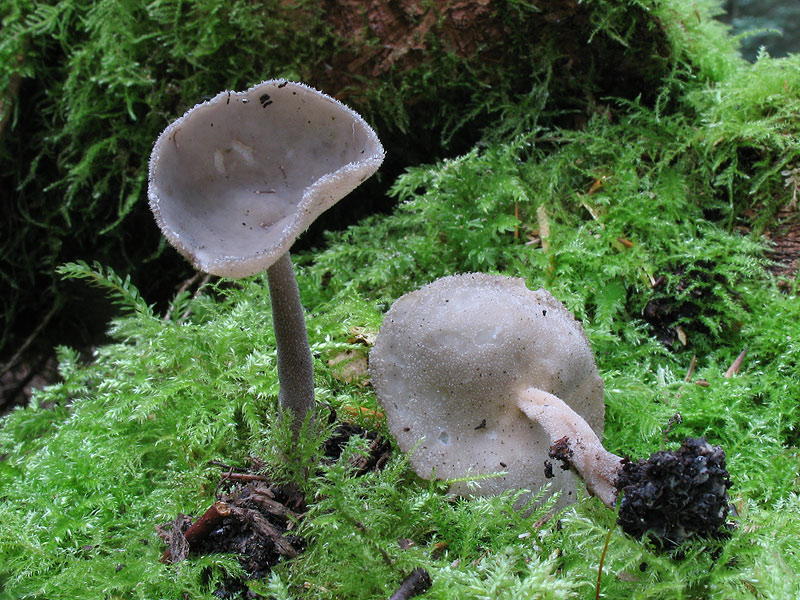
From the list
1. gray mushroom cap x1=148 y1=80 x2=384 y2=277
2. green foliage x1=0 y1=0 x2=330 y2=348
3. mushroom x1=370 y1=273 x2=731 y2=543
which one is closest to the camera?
gray mushroom cap x1=148 y1=80 x2=384 y2=277

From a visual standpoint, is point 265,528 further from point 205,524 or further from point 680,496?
point 680,496

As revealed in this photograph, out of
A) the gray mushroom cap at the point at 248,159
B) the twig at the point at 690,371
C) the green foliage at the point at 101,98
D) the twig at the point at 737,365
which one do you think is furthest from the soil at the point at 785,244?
the green foliage at the point at 101,98

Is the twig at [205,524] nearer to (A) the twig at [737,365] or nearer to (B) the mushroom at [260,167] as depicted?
(B) the mushroom at [260,167]

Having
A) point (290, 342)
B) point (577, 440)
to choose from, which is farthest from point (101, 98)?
point (577, 440)

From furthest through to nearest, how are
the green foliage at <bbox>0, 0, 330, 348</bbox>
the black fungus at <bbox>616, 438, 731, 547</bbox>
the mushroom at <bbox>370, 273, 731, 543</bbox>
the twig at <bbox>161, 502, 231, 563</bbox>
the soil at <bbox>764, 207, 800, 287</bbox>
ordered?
the green foliage at <bbox>0, 0, 330, 348</bbox>, the soil at <bbox>764, 207, 800, 287</bbox>, the mushroom at <bbox>370, 273, 731, 543</bbox>, the twig at <bbox>161, 502, 231, 563</bbox>, the black fungus at <bbox>616, 438, 731, 547</bbox>

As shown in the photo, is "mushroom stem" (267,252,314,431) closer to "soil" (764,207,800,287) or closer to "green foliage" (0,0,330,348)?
"green foliage" (0,0,330,348)

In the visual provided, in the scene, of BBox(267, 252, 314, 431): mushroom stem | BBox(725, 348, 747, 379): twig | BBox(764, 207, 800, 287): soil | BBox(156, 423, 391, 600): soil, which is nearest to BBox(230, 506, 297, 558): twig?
BBox(156, 423, 391, 600): soil

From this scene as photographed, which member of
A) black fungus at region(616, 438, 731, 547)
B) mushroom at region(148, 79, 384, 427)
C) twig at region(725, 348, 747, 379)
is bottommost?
twig at region(725, 348, 747, 379)
